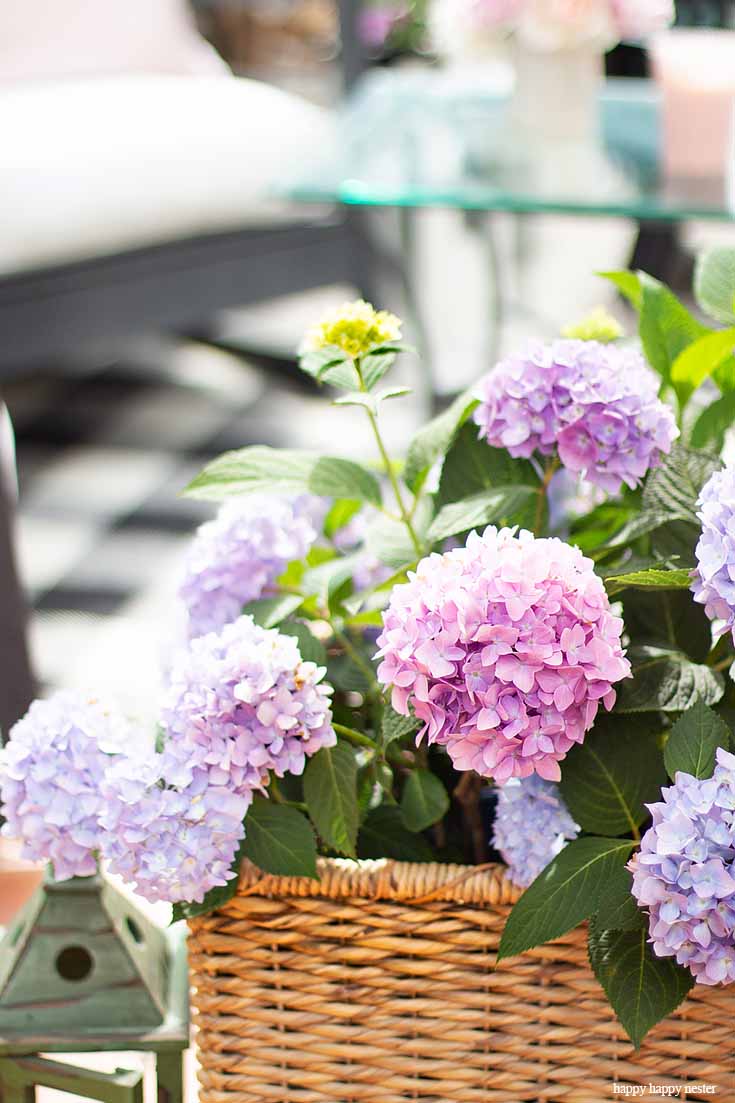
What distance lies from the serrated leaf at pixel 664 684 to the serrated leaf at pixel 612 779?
18 mm

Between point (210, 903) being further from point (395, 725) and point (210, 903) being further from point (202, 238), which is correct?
point (202, 238)

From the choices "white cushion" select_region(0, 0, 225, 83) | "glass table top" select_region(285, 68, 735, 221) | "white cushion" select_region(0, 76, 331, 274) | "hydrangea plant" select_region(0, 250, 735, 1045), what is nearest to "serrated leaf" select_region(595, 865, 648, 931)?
"hydrangea plant" select_region(0, 250, 735, 1045)

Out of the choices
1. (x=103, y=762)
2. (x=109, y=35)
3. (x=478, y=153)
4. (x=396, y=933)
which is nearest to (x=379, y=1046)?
(x=396, y=933)

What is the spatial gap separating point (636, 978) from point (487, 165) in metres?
1.33

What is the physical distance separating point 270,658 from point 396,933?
14 centimetres

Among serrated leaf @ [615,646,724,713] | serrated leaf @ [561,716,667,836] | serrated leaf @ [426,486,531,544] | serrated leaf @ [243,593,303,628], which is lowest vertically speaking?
serrated leaf @ [561,716,667,836]

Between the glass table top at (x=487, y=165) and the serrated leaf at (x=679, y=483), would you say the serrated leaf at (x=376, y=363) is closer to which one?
the serrated leaf at (x=679, y=483)

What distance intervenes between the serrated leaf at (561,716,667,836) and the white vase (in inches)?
52.2

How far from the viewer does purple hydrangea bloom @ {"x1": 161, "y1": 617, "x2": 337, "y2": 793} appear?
0.56 m

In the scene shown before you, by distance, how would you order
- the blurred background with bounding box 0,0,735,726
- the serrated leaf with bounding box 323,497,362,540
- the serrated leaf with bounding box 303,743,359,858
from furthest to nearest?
the blurred background with bounding box 0,0,735,726 → the serrated leaf with bounding box 323,497,362,540 → the serrated leaf with bounding box 303,743,359,858

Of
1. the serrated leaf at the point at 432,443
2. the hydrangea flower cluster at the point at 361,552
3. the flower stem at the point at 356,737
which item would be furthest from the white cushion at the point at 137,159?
the flower stem at the point at 356,737

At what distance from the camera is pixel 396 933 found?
59 centimetres

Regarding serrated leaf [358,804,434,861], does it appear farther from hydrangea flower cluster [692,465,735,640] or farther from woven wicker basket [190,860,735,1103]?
hydrangea flower cluster [692,465,735,640]

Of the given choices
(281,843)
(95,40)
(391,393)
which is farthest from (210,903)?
(95,40)
